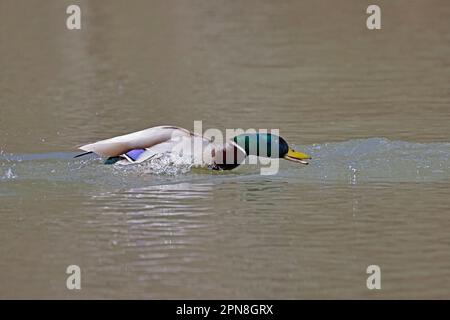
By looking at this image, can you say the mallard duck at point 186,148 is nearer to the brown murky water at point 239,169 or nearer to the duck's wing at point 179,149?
the duck's wing at point 179,149

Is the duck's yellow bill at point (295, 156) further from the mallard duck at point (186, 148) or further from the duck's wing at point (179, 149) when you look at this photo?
the duck's wing at point (179, 149)

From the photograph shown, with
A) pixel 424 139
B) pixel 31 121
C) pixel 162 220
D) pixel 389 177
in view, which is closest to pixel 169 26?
pixel 31 121

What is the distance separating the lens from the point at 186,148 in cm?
863

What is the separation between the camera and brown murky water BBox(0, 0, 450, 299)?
20.5 feet

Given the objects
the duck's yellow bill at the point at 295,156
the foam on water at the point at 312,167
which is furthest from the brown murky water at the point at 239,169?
the duck's yellow bill at the point at 295,156

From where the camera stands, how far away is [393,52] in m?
14.7

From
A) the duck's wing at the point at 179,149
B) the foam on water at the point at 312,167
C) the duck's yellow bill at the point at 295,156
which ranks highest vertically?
the duck's wing at the point at 179,149

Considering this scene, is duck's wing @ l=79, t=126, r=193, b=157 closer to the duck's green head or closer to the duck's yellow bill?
the duck's green head

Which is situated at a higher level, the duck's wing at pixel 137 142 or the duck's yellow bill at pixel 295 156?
the duck's wing at pixel 137 142

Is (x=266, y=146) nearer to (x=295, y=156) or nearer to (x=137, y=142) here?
(x=295, y=156)

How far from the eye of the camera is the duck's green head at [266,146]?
8.60 meters

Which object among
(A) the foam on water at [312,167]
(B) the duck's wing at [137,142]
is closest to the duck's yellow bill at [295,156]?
(A) the foam on water at [312,167]

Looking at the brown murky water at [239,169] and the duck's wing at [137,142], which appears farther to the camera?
the duck's wing at [137,142]

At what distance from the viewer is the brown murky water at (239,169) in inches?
246
